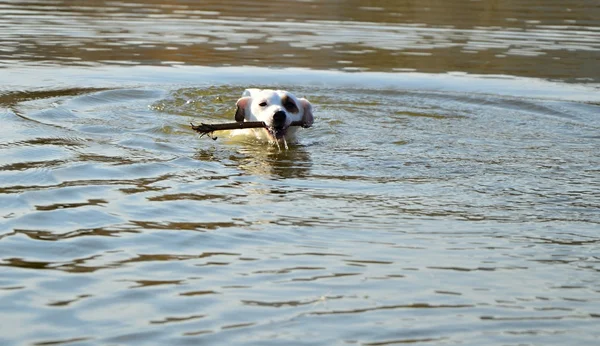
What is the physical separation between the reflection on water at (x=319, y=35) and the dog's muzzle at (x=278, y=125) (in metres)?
5.00

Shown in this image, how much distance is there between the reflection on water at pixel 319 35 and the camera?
13422 mm

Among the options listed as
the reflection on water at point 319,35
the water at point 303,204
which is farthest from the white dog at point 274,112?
the reflection on water at point 319,35

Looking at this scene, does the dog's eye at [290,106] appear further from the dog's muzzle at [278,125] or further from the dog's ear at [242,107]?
the dog's ear at [242,107]

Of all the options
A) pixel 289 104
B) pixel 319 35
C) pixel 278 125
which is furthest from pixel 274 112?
pixel 319 35

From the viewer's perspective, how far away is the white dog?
8016 millimetres

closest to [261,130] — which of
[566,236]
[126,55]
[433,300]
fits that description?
[566,236]

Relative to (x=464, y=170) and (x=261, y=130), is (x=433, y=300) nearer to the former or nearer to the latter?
(x=464, y=170)

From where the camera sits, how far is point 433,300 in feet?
14.5

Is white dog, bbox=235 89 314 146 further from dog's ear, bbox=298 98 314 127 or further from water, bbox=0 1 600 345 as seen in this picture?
water, bbox=0 1 600 345

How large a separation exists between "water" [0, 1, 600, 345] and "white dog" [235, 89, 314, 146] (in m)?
Answer: 0.18

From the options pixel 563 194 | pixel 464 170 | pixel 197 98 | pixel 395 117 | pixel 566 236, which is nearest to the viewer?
pixel 566 236

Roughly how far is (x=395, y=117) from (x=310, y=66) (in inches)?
148

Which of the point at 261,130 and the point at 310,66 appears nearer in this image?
the point at 261,130

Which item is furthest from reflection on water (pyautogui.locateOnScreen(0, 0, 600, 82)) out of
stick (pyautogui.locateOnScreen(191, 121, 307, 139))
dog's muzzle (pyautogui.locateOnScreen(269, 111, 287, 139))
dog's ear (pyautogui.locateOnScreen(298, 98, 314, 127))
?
stick (pyautogui.locateOnScreen(191, 121, 307, 139))
